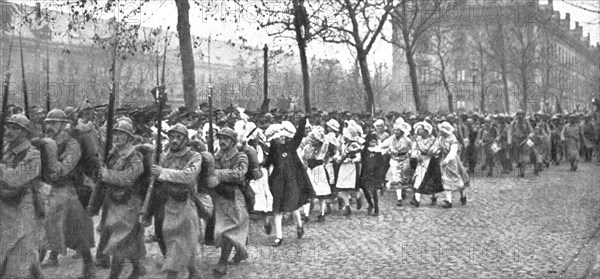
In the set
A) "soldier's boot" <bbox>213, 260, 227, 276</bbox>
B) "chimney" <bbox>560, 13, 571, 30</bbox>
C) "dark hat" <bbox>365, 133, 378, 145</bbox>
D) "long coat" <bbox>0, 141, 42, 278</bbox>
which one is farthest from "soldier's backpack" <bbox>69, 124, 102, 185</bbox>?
"chimney" <bbox>560, 13, 571, 30</bbox>

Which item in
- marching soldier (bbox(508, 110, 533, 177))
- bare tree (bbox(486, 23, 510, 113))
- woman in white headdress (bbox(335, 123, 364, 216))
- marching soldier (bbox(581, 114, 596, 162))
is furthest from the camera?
bare tree (bbox(486, 23, 510, 113))

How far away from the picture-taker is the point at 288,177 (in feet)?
37.7

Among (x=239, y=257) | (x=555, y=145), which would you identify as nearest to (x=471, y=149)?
(x=555, y=145)

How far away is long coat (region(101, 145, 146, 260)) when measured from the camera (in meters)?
8.04

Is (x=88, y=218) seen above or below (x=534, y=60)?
below

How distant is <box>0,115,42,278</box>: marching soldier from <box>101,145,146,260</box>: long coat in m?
0.73

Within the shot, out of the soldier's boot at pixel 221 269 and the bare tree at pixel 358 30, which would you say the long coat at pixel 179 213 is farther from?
the bare tree at pixel 358 30

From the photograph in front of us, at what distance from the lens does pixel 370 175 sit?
1464 centimetres

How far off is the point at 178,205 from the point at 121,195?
61 centimetres

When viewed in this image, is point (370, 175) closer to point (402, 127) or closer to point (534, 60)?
point (402, 127)

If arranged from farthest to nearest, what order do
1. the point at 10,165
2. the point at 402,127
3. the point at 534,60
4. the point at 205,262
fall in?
1. the point at 534,60
2. the point at 402,127
3. the point at 205,262
4. the point at 10,165

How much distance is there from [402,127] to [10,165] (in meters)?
10.2

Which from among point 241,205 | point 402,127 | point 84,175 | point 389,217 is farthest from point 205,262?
point 402,127

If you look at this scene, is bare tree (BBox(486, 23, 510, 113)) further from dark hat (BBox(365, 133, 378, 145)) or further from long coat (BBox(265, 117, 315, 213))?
long coat (BBox(265, 117, 315, 213))
